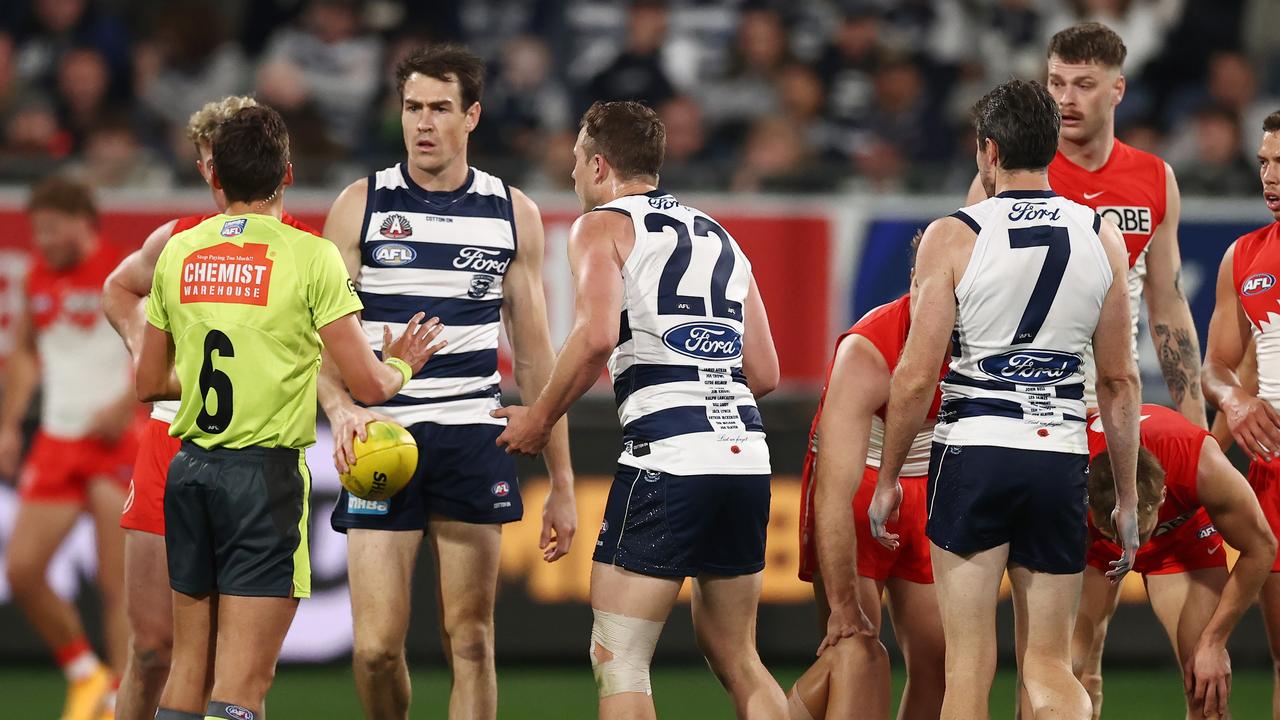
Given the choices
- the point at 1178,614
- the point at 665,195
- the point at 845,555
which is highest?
the point at 665,195

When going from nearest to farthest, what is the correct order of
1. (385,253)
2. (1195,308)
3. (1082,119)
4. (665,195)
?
(665,195)
(385,253)
(1082,119)
(1195,308)

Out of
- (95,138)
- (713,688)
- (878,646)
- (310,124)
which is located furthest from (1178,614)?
(95,138)

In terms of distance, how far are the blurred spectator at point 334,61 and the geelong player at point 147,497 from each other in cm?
682

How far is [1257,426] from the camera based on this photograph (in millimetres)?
6742

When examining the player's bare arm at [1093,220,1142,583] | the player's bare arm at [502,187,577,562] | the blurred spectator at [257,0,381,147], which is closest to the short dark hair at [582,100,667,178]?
the player's bare arm at [502,187,577,562]

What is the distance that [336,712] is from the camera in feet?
28.6

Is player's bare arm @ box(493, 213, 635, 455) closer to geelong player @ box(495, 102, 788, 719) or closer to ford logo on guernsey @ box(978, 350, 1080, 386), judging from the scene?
geelong player @ box(495, 102, 788, 719)

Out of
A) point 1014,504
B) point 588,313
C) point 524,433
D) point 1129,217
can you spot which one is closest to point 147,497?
point 524,433

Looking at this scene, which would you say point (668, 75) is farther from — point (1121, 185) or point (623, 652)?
point (623, 652)

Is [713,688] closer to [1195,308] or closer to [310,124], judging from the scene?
[1195,308]

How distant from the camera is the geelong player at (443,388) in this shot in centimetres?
639

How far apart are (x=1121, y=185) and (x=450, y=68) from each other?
113 inches

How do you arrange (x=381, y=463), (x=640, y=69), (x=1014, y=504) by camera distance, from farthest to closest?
(x=640, y=69), (x=381, y=463), (x=1014, y=504)

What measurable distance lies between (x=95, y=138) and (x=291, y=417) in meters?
7.39
